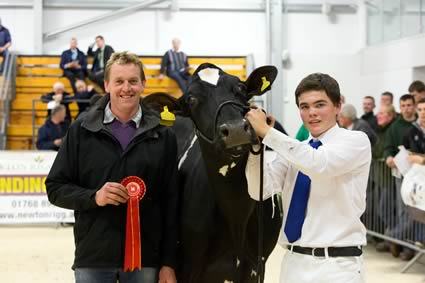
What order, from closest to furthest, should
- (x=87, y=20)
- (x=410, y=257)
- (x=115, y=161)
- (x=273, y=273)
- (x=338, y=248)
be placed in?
1. (x=338, y=248)
2. (x=115, y=161)
3. (x=273, y=273)
4. (x=410, y=257)
5. (x=87, y=20)

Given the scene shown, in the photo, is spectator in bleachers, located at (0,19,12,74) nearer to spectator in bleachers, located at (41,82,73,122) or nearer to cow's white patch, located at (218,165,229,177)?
spectator in bleachers, located at (41,82,73,122)

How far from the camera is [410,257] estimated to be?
8055 millimetres

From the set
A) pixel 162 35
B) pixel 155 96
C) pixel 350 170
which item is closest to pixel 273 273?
pixel 155 96

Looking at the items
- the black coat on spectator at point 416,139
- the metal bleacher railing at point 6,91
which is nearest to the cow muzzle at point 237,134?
the black coat on spectator at point 416,139

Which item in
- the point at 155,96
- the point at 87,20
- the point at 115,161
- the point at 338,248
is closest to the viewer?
the point at 338,248

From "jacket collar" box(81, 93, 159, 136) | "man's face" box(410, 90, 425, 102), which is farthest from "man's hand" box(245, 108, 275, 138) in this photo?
"man's face" box(410, 90, 425, 102)

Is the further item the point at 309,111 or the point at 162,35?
the point at 162,35

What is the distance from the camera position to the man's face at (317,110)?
302cm

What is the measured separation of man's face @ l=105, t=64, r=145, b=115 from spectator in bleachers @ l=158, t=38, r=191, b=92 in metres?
14.1

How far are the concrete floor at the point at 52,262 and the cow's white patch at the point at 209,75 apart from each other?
3.57 metres

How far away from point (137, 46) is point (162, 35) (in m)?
0.77

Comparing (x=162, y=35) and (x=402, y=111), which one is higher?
(x=162, y=35)

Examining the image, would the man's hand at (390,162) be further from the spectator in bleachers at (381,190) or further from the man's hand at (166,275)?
the man's hand at (166,275)

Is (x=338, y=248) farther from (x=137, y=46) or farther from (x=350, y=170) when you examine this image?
(x=137, y=46)
